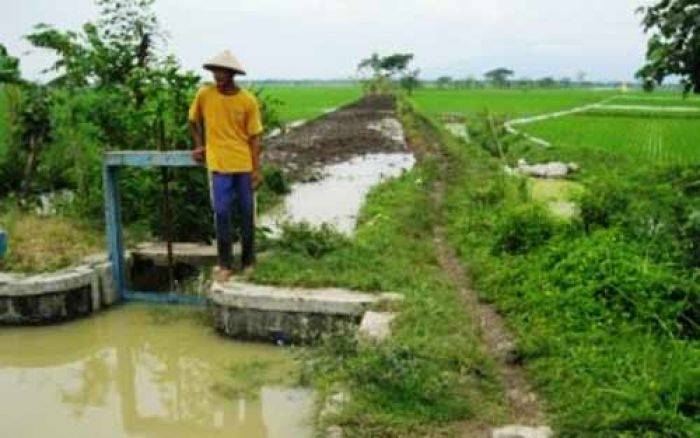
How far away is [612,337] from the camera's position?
4.70m

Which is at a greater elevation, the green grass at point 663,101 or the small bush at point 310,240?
the green grass at point 663,101

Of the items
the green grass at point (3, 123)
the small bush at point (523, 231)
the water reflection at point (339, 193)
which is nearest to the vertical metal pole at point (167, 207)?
the water reflection at point (339, 193)

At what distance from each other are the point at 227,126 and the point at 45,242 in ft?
6.79

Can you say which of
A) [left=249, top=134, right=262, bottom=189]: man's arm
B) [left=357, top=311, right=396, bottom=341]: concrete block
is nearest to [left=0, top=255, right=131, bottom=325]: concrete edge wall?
[left=249, top=134, right=262, bottom=189]: man's arm

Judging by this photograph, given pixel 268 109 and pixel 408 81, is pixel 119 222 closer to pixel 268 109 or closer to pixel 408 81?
pixel 268 109

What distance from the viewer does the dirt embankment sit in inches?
673

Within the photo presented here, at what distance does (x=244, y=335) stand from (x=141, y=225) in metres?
2.51

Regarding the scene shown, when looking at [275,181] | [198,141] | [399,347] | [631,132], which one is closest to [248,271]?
[198,141]

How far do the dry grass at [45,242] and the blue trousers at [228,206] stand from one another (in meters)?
1.37

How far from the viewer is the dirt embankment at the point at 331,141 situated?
17102 millimetres

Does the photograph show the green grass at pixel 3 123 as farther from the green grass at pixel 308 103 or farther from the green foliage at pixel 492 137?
the green foliage at pixel 492 137

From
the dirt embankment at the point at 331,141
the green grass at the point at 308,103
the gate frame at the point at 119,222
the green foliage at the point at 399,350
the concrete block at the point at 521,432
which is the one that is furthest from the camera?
the green grass at the point at 308,103

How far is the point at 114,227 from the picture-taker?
6.73m

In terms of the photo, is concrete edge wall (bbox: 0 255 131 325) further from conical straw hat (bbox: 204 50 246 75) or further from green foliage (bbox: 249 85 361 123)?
green foliage (bbox: 249 85 361 123)
